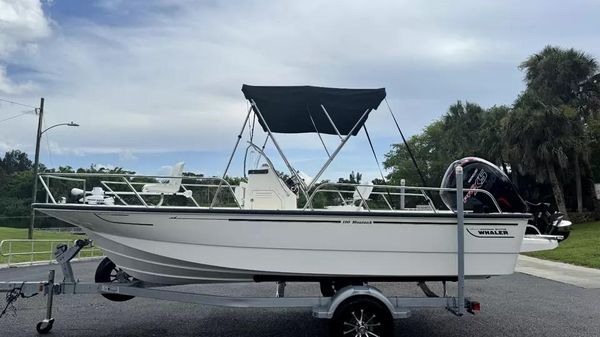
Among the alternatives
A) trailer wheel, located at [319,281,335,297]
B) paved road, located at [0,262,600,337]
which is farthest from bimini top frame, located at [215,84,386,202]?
paved road, located at [0,262,600,337]

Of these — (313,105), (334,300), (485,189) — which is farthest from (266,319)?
(485,189)

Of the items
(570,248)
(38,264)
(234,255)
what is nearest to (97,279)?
(234,255)

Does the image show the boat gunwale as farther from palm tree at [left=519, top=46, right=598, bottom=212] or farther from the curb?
palm tree at [left=519, top=46, right=598, bottom=212]

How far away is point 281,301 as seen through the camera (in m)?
5.23

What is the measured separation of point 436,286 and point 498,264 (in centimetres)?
390

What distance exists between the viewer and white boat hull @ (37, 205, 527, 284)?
203 inches

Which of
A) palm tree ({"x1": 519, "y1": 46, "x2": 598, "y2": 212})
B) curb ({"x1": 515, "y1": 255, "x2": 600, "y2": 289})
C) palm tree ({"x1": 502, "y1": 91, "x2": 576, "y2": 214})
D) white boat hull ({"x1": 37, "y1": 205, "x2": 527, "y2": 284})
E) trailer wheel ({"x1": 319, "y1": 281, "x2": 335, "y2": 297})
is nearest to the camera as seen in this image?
white boat hull ({"x1": 37, "y1": 205, "x2": 527, "y2": 284})

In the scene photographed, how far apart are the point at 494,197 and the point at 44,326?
548cm

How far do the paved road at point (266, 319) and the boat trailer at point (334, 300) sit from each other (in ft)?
2.27

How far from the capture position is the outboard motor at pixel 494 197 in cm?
560

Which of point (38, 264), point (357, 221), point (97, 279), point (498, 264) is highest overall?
point (357, 221)

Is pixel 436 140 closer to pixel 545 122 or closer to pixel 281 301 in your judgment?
pixel 545 122

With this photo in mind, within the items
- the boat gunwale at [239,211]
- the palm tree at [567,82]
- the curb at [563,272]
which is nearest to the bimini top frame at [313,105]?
the boat gunwale at [239,211]

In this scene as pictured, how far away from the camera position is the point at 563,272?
12.4m
